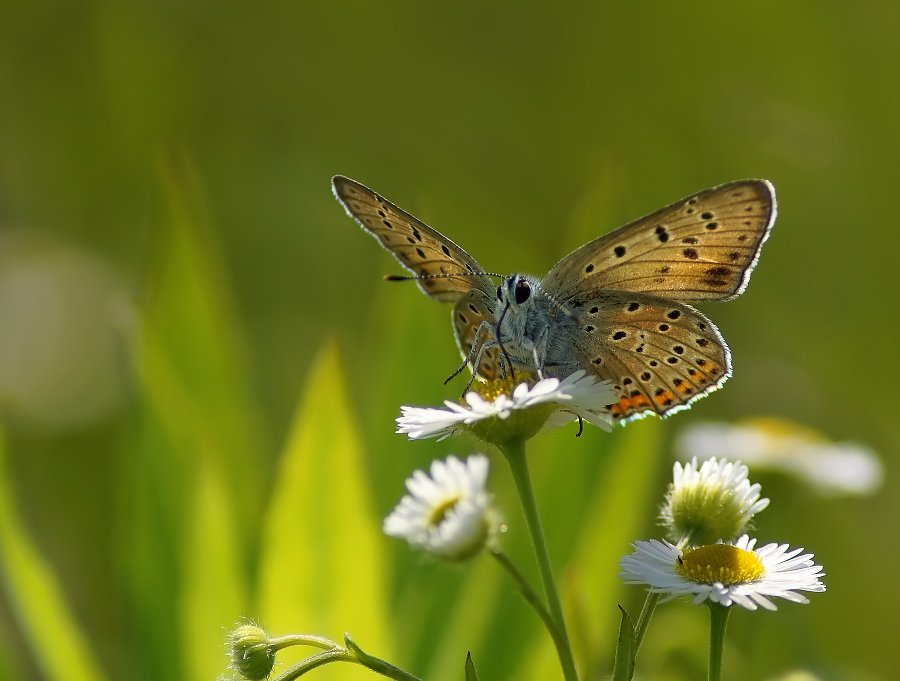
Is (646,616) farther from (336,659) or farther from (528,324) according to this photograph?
(528,324)

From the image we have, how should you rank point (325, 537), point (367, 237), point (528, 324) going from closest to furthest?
1. point (528, 324)
2. point (325, 537)
3. point (367, 237)

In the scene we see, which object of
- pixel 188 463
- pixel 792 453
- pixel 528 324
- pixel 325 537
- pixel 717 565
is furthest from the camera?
pixel 792 453

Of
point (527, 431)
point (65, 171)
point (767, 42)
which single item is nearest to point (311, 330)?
point (65, 171)

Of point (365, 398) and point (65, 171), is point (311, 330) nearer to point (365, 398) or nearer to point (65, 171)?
point (365, 398)

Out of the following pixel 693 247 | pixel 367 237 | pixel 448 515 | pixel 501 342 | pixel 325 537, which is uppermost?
pixel 367 237

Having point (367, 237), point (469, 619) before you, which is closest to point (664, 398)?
point (469, 619)

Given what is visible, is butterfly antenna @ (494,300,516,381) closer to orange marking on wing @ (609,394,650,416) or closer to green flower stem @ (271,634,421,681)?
orange marking on wing @ (609,394,650,416)

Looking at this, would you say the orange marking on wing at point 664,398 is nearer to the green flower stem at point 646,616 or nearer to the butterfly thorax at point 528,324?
the butterfly thorax at point 528,324
